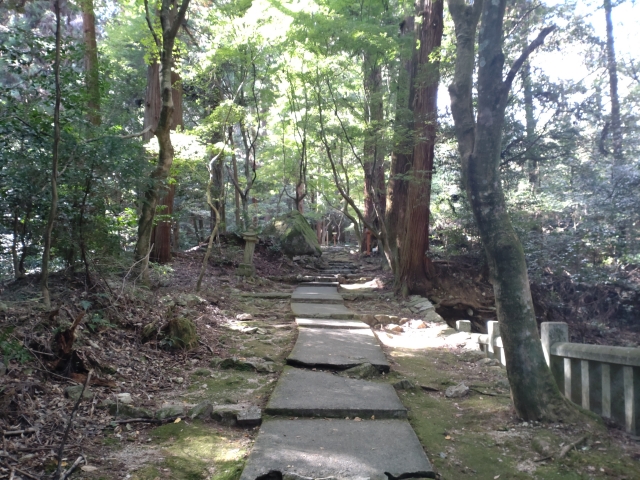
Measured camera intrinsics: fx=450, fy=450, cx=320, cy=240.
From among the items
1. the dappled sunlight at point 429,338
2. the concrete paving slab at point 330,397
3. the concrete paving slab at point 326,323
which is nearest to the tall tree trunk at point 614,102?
the dappled sunlight at point 429,338

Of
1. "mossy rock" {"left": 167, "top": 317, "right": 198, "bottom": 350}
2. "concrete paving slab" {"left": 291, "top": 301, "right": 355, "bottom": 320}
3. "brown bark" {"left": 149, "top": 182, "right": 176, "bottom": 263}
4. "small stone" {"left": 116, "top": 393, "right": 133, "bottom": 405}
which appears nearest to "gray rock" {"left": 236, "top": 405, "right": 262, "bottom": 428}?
"small stone" {"left": 116, "top": 393, "right": 133, "bottom": 405}

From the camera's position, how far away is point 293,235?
14.8m

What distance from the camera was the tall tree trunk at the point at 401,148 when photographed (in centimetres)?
914

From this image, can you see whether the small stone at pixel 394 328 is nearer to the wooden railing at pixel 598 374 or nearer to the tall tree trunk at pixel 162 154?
the wooden railing at pixel 598 374

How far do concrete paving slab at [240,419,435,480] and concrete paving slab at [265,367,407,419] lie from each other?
0.41 feet

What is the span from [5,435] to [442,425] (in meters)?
2.89

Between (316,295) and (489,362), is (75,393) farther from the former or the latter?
(316,295)

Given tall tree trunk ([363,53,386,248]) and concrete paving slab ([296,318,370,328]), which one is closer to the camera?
concrete paving slab ([296,318,370,328])

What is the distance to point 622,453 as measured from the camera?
9.60 feet

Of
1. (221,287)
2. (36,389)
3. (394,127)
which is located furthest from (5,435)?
(394,127)

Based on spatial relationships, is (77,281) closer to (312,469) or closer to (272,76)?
(312,469)

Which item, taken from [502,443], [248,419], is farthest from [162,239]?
[502,443]

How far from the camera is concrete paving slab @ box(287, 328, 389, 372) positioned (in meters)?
4.82

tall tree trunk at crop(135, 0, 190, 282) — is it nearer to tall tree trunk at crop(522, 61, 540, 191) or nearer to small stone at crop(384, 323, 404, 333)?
small stone at crop(384, 323, 404, 333)
